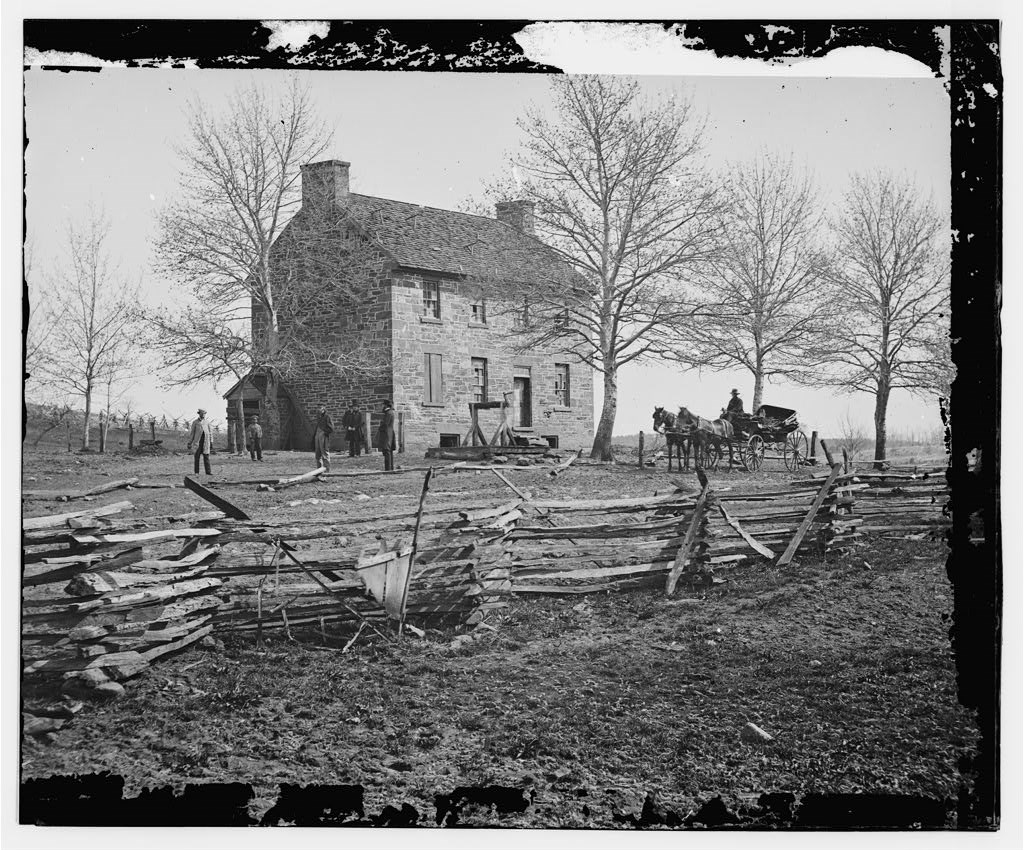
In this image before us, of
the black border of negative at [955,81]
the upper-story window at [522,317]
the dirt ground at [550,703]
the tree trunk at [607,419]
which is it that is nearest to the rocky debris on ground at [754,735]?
the dirt ground at [550,703]

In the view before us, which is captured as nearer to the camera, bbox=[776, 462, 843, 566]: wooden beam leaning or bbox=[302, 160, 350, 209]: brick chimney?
bbox=[302, 160, 350, 209]: brick chimney

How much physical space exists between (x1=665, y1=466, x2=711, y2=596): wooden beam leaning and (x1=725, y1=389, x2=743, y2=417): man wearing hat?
0.51m

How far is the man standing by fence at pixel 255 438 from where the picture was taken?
17.6 ft

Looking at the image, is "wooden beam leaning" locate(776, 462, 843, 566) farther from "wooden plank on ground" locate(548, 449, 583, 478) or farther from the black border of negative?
"wooden plank on ground" locate(548, 449, 583, 478)

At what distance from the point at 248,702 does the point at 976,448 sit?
4.44m

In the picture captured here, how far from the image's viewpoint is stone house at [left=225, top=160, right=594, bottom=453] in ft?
18.1

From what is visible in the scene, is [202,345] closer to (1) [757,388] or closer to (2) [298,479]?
(2) [298,479]

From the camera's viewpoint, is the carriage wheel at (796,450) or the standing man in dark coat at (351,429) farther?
the carriage wheel at (796,450)

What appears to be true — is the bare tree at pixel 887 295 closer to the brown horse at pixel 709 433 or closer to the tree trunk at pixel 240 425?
the brown horse at pixel 709 433

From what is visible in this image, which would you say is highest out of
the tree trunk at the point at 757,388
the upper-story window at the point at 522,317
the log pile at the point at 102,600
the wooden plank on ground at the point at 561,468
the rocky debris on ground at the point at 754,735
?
the upper-story window at the point at 522,317

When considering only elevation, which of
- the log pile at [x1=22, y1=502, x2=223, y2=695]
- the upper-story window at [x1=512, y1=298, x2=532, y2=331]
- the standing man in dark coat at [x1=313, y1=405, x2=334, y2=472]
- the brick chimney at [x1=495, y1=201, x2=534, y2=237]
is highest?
the brick chimney at [x1=495, y1=201, x2=534, y2=237]

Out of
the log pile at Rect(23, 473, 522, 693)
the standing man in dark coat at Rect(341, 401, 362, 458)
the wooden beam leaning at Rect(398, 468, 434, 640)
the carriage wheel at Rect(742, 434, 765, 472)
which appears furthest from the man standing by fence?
the carriage wheel at Rect(742, 434, 765, 472)

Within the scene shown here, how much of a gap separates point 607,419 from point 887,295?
1923 mm

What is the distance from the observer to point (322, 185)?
5555 mm
